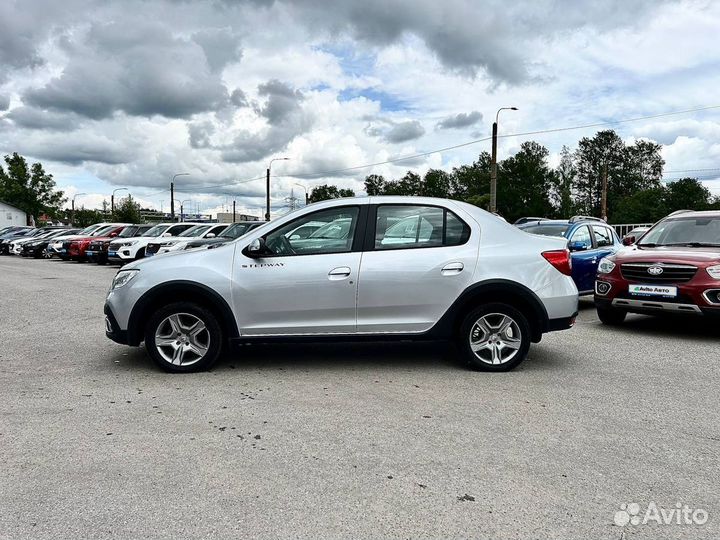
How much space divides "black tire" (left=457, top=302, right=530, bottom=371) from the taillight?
60 cm

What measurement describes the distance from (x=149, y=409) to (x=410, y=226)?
9.40 feet

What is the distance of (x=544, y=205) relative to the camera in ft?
293

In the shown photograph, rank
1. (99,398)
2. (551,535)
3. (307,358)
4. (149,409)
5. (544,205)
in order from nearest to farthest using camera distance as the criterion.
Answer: (551,535), (149,409), (99,398), (307,358), (544,205)

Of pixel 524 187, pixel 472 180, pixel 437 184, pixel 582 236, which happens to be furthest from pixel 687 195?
pixel 582 236

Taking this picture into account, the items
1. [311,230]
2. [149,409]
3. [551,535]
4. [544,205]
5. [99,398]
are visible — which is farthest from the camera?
[544,205]

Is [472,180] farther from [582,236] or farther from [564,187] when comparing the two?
→ [582,236]

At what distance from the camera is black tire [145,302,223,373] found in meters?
5.52

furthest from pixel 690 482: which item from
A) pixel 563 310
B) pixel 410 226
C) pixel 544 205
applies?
pixel 544 205

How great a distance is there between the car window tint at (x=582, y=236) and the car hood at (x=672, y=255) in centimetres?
181

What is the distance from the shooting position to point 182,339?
5598 mm

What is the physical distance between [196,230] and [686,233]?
1687 cm

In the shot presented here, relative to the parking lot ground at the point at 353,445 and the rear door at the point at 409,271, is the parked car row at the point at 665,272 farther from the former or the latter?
the rear door at the point at 409,271

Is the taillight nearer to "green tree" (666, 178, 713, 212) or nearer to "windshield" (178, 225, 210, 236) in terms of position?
"windshield" (178, 225, 210, 236)

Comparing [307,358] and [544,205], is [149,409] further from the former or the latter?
[544,205]
